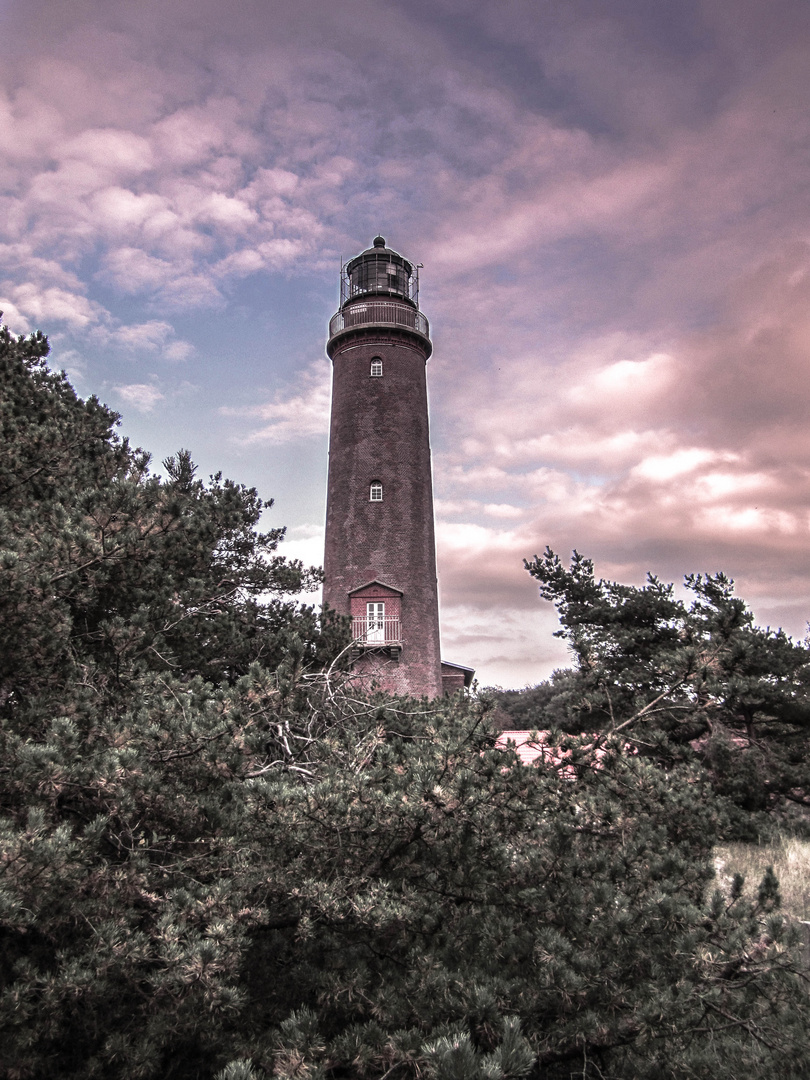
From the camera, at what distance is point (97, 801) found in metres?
3.86

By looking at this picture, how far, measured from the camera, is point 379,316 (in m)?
22.5

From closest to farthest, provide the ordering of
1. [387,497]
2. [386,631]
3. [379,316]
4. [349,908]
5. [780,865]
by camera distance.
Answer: [349,908], [780,865], [386,631], [387,497], [379,316]

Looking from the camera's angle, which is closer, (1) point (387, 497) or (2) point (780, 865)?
(2) point (780, 865)

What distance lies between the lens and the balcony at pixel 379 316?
885 inches

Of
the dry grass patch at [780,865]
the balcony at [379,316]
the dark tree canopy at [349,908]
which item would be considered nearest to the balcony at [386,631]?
the balcony at [379,316]

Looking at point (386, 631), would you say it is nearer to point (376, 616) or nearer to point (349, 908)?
point (376, 616)

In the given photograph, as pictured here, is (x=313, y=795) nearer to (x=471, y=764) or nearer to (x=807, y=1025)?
(x=471, y=764)

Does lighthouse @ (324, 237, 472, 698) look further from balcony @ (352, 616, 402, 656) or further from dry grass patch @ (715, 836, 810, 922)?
dry grass patch @ (715, 836, 810, 922)

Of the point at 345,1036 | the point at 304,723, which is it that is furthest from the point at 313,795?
the point at 304,723

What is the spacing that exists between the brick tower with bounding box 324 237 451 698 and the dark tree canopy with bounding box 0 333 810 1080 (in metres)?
14.7

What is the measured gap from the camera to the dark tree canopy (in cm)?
319

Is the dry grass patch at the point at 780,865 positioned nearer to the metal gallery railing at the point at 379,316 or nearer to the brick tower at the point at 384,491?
the brick tower at the point at 384,491

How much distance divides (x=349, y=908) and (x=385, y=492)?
701 inches

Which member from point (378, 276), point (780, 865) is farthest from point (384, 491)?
point (780, 865)
